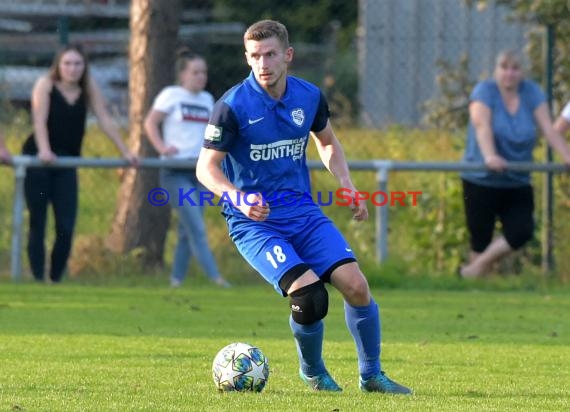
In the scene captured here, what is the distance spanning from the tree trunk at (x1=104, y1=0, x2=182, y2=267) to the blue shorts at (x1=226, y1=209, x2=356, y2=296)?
7.14m

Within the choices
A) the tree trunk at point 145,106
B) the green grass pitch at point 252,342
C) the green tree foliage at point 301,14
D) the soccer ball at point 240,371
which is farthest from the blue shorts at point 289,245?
the green tree foliage at point 301,14

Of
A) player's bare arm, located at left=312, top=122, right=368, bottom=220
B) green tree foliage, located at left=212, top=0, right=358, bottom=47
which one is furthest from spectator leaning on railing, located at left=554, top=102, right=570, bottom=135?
green tree foliage, located at left=212, top=0, right=358, bottom=47

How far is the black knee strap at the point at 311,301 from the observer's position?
664 cm

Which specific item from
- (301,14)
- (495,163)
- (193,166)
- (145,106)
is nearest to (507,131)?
(495,163)

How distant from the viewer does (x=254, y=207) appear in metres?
6.46

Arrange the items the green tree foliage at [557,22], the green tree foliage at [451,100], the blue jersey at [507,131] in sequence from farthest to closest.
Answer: the green tree foliage at [451,100] → the green tree foliage at [557,22] → the blue jersey at [507,131]

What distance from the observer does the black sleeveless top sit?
40.5ft

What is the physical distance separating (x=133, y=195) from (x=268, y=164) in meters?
7.34

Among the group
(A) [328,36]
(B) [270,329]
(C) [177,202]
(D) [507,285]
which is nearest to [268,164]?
(B) [270,329]

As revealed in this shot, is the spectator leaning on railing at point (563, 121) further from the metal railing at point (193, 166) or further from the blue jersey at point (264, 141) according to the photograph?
the blue jersey at point (264, 141)

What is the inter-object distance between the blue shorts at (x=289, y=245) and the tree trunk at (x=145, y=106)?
7.14 m

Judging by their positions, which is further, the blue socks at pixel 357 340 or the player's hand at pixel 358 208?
the player's hand at pixel 358 208

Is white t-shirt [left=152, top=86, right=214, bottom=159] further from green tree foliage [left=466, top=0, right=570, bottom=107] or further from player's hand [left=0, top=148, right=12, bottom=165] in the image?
green tree foliage [left=466, top=0, right=570, bottom=107]

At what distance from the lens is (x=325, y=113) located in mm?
7301
